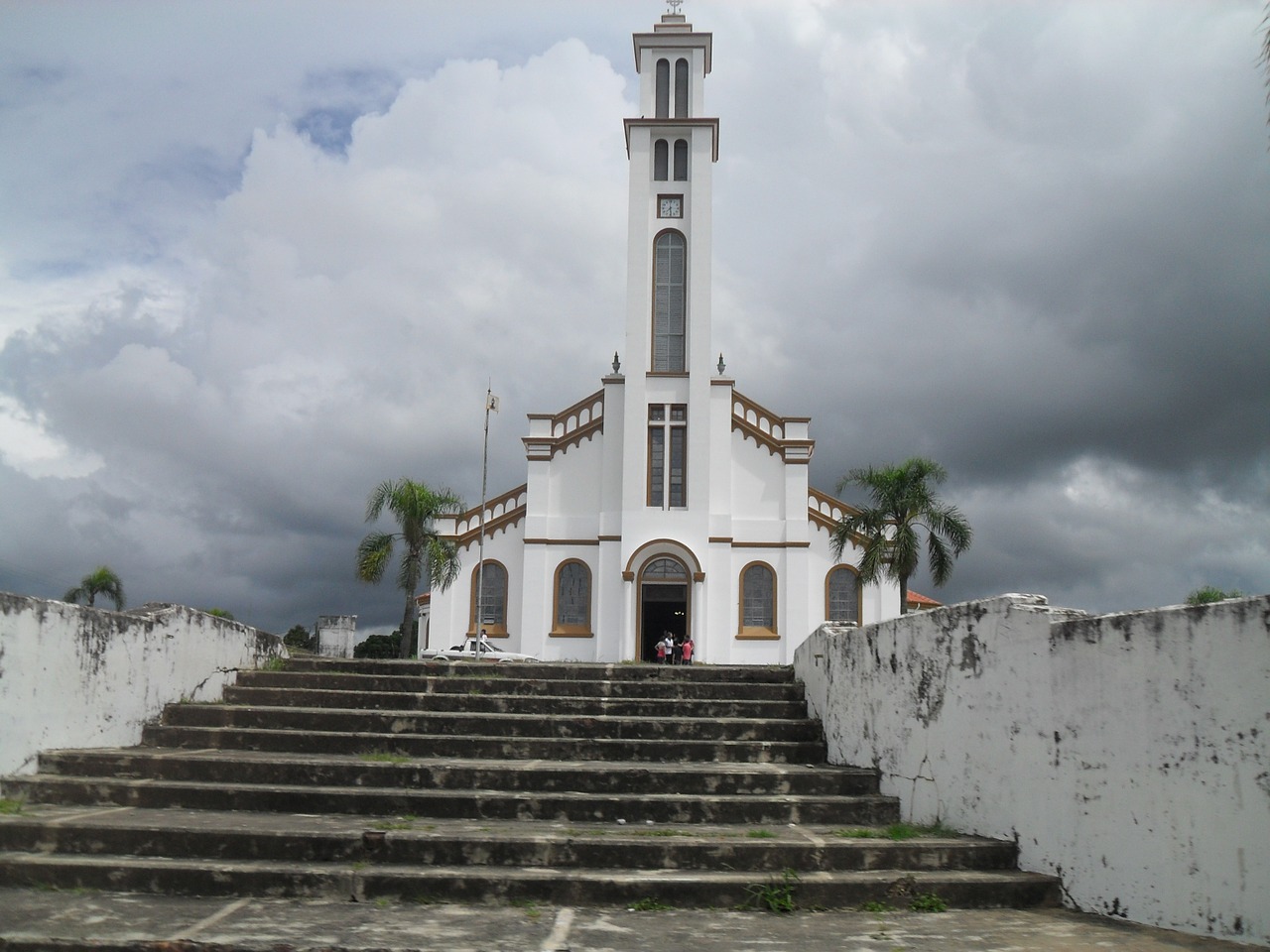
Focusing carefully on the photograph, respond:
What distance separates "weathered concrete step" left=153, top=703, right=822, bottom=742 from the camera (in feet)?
29.4

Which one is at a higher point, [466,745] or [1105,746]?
[1105,746]

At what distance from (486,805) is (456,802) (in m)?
0.21

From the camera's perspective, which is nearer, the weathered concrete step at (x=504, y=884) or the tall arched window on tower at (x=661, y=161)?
the weathered concrete step at (x=504, y=884)

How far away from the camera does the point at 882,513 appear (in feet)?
73.8

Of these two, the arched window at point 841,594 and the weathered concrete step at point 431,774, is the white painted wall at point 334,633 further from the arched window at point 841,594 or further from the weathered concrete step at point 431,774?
the arched window at point 841,594

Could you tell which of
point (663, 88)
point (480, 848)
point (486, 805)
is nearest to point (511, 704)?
point (486, 805)

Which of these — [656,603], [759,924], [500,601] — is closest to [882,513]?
[656,603]

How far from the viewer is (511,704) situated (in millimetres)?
9641

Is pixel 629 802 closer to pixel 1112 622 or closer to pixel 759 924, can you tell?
pixel 759 924

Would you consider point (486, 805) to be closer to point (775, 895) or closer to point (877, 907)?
point (775, 895)

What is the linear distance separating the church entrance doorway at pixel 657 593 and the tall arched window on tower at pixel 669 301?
5450mm

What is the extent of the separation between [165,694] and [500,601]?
1818 centimetres

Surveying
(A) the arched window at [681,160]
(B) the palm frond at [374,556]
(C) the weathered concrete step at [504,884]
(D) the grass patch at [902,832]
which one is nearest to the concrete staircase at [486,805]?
(C) the weathered concrete step at [504,884]

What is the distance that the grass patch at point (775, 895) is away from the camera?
5.85 meters
